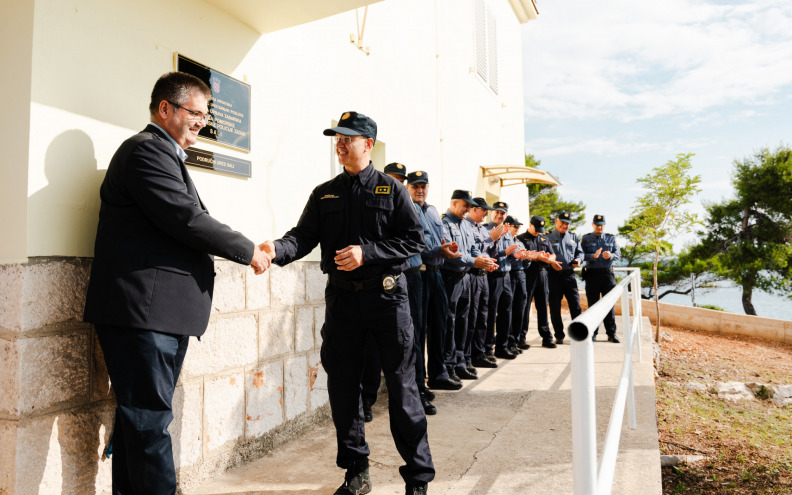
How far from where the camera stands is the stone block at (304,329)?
4.06 metres

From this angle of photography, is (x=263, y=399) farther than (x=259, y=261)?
Yes

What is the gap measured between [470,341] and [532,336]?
383cm

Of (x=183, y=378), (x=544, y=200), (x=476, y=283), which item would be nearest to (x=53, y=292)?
(x=183, y=378)

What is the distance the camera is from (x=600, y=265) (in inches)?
339

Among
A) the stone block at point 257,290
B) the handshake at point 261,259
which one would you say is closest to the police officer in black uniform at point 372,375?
the stone block at point 257,290

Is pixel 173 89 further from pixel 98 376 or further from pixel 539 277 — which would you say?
pixel 539 277

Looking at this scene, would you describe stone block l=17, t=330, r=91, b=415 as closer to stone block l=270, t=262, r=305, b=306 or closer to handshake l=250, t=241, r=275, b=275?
handshake l=250, t=241, r=275, b=275

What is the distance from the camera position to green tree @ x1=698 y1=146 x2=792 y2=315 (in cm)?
2605

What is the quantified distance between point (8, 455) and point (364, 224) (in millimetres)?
1931

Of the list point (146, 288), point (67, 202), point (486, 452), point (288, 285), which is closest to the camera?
point (146, 288)

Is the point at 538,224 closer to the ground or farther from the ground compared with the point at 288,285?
farther from the ground

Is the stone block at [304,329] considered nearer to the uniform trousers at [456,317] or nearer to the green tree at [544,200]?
the uniform trousers at [456,317]

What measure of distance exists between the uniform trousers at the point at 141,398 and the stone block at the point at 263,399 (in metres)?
1.27

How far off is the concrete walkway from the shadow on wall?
1606 mm
